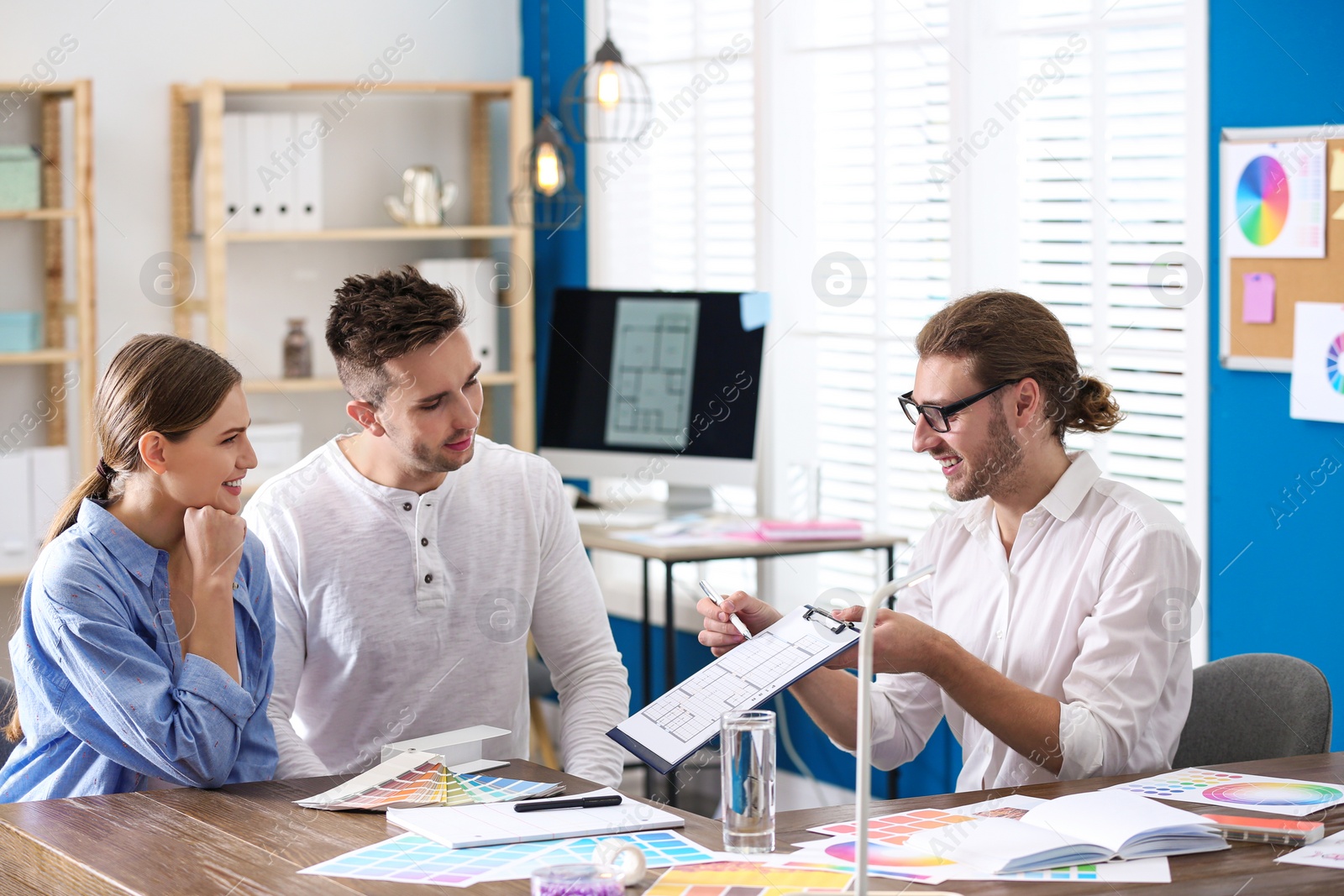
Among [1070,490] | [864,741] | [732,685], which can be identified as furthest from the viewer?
[1070,490]

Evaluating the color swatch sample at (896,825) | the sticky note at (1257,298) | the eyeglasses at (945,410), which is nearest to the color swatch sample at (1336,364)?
the sticky note at (1257,298)

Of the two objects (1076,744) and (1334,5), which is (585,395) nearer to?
(1334,5)

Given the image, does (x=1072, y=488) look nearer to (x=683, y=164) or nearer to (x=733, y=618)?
(x=733, y=618)

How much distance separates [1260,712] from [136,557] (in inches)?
65.2

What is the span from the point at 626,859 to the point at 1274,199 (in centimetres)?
211

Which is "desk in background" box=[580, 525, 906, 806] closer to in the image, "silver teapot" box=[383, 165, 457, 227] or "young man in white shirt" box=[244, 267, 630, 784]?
"young man in white shirt" box=[244, 267, 630, 784]

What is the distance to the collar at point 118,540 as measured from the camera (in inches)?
78.8

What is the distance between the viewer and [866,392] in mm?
4090

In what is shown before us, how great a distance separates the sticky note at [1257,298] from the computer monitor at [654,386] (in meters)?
1.37

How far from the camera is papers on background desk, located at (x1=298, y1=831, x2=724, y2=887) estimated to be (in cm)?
157

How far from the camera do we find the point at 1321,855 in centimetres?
160

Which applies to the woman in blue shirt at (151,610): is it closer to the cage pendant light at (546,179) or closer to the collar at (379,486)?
the collar at (379,486)

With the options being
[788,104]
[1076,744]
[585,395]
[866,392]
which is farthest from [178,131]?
[1076,744]

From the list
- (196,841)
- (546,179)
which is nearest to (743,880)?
(196,841)
